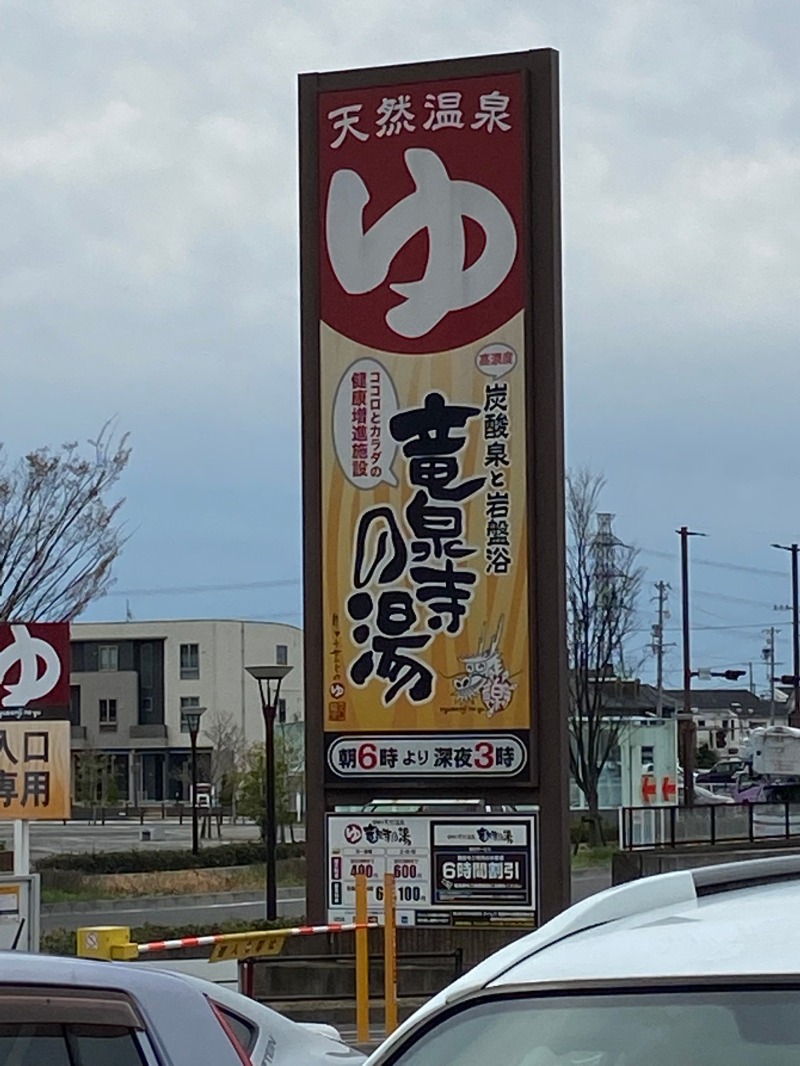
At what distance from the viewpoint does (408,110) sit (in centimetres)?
1770

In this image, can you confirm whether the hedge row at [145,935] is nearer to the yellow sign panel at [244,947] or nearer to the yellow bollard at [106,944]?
the yellow sign panel at [244,947]

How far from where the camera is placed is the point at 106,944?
10484mm

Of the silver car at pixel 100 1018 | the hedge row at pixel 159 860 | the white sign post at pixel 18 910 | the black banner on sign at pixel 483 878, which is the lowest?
the hedge row at pixel 159 860

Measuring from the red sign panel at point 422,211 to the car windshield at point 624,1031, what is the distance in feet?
48.0

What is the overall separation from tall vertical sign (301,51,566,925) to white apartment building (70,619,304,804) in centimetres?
7776

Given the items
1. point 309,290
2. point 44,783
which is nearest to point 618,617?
point 309,290

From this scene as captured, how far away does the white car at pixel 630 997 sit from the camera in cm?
265

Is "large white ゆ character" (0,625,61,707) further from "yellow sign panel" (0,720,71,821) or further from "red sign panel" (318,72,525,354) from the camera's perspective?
"red sign panel" (318,72,525,354)

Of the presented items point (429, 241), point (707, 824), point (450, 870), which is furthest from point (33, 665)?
point (707, 824)

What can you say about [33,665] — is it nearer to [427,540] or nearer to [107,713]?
[427,540]

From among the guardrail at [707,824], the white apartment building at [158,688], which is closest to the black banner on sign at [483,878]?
the guardrail at [707,824]

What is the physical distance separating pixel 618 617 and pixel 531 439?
29982mm

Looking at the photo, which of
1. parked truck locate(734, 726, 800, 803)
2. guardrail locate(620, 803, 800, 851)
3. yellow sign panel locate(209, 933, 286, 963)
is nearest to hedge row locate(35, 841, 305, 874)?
guardrail locate(620, 803, 800, 851)

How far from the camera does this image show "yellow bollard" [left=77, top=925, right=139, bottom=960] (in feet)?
33.9
